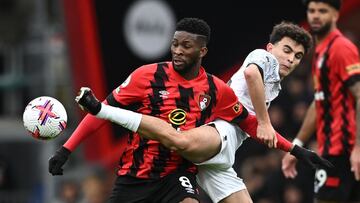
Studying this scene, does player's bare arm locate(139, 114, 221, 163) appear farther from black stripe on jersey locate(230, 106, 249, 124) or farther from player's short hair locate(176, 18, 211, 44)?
player's short hair locate(176, 18, 211, 44)

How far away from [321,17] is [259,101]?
66.3 inches

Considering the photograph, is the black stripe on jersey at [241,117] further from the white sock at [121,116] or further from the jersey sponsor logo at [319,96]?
the jersey sponsor logo at [319,96]

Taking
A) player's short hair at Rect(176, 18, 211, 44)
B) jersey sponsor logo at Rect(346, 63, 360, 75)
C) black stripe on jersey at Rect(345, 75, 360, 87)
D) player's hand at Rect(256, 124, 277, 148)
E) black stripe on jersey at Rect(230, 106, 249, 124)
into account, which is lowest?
player's hand at Rect(256, 124, 277, 148)

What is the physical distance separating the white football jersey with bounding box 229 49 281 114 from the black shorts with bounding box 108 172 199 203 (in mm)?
875

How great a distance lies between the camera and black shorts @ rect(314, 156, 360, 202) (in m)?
9.48

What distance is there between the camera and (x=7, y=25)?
20.9m

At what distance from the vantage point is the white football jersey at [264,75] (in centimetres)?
841

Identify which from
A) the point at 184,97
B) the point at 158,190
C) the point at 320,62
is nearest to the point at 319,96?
the point at 320,62

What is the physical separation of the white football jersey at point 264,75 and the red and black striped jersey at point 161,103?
1.06ft

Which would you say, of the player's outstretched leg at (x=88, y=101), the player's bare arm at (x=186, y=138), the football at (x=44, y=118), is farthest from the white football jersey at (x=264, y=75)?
the football at (x=44, y=118)

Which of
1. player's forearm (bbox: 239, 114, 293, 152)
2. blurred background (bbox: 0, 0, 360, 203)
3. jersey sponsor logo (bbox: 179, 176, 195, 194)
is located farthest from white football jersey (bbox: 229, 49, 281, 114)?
blurred background (bbox: 0, 0, 360, 203)

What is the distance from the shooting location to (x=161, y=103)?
8.23 m

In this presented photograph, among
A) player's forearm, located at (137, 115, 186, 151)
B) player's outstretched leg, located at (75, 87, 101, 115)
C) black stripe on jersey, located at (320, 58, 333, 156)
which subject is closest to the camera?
player's outstretched leg, located at (75, 87, 101, 115)

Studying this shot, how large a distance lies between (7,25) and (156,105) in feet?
43.2
